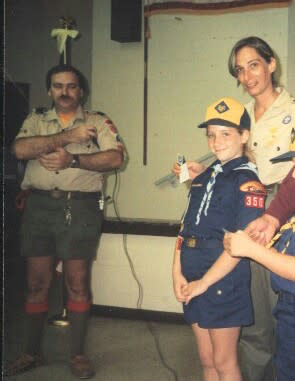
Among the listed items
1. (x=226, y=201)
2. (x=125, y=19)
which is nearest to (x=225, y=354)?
(x=226, y=201)

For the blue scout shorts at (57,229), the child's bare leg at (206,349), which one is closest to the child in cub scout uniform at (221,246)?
the child's bare leg at (206,349)

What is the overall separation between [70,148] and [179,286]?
3.66ft

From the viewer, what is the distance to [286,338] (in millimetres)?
1261

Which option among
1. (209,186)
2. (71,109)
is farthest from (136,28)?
(209,186)

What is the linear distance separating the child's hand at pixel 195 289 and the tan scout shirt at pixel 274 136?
59 centimetres

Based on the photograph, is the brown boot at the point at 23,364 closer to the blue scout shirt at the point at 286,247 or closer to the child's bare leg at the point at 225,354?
the child's bare leg at the point at 225,354

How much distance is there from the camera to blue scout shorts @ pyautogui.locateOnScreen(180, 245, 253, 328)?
61.7 inches

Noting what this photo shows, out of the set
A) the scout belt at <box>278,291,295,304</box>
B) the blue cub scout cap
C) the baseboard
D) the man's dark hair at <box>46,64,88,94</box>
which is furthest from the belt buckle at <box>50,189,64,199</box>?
the scout belt at <box>278,291,295,304</box>

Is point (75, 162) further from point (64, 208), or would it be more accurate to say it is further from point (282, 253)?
point (282, 253)

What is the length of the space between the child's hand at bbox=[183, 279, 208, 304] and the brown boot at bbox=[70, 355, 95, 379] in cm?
98

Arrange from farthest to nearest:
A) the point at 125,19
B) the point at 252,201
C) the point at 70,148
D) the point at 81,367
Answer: the point at 125,19 < the point at 70,148 < the point at 81,367 < the point at 252,201

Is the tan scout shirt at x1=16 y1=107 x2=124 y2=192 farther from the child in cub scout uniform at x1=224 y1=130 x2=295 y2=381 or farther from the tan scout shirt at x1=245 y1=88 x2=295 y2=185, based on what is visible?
the child in cub scout uniform at x1=224 y1=130 x2=295 y2=381

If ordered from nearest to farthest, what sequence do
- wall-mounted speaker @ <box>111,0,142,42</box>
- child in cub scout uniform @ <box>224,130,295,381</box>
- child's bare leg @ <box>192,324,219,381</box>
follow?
child in cub scout uniform @ <box>224,130,295,381</box> < child's bare leg @ <box>192,324,219,381</box> < wall-mounted speaker @ <box>111,0,142,42</box>

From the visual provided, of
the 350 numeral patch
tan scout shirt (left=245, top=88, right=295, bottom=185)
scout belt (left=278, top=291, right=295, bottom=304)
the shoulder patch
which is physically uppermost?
tan scout shirt (left=245, top=88, right=295, bottom=185)
